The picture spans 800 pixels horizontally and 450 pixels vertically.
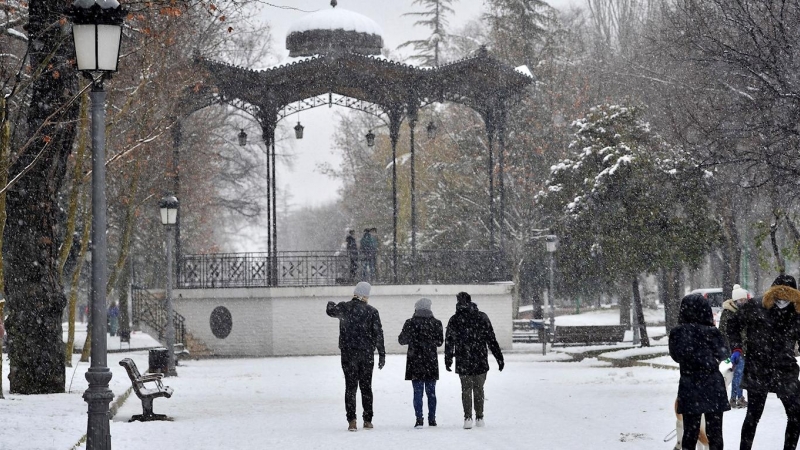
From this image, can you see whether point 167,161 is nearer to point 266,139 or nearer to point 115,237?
point 266,139

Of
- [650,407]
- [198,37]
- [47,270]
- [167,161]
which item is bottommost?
[650,407]

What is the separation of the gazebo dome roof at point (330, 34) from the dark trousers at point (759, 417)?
25.8 metres

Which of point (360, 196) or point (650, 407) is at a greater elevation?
point (360, 196)

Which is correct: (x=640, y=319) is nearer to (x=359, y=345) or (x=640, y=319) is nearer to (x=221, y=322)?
(x=221, y=322)

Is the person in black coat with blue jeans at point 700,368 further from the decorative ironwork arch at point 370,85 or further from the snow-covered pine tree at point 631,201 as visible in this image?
the snow-covered pine tree at point 631,201

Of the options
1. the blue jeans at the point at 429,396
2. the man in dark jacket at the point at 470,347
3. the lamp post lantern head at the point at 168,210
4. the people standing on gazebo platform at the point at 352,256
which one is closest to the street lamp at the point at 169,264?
the lamp post lantern head at the point at 168,210

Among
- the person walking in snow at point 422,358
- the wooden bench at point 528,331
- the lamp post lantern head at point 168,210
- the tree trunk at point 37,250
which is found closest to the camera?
the person walking in snow at point 422,358

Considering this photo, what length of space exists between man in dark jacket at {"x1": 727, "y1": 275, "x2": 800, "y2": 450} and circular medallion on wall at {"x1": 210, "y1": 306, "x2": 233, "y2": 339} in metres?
24.7

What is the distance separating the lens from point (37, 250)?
17.1 m

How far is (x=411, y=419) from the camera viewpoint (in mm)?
15352

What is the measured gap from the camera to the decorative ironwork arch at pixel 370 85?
31.8 meters

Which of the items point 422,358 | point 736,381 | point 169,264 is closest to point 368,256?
point 169,264

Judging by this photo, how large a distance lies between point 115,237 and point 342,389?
25258 millimetres

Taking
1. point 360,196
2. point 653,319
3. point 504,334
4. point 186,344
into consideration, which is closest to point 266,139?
point 186,344
